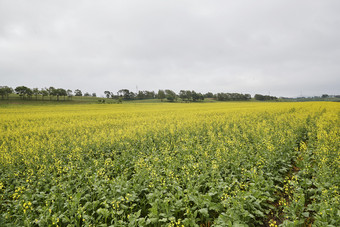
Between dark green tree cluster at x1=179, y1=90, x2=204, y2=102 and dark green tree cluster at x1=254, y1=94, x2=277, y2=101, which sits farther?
dark green tree cluster at x1=254, y1=94, x2=277, y2=101

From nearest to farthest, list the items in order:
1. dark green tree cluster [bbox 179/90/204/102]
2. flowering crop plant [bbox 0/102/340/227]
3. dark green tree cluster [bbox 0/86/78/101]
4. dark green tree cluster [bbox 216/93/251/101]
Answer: flowering crop plant [bbox 0/102/340/227], dark green tree cluster [bbox 0/86/78/101], dark green tree cluster [bbox 179/90/204/102], dark green tree cluster [bbox 216/93/251/101]

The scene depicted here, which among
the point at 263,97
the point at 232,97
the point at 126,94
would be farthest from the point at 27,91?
the point at 263,97

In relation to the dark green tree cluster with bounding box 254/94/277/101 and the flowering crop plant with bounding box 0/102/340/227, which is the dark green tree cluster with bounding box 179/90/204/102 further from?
the flowering crop plant with bounding box 0/102/340/227

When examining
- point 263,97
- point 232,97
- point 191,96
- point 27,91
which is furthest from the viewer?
point 263,97

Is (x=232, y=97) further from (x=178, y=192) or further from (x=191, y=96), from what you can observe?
(x=178, y=192)

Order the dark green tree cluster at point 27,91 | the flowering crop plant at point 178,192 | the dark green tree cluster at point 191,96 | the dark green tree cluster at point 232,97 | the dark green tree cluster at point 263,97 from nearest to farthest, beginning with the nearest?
the flowering crop plant at point 178,192, the dark green tree cluster at point 27,91, the dark green tree cluster at point 191,96, the dark green tree cluster at point 232,97, the dark green tree cluster at point 263,97

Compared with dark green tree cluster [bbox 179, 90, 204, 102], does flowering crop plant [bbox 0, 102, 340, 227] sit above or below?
below

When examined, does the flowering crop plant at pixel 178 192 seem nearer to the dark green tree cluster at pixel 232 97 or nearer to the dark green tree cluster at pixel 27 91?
the dark green tree cluster at pixel 27 91

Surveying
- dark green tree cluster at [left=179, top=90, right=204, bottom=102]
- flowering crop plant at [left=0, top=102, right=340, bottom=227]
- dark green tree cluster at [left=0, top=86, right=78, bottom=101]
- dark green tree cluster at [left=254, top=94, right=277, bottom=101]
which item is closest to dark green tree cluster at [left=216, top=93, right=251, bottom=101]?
dark green tree cluster at [left=254, top=94, right=277, bottom=101]

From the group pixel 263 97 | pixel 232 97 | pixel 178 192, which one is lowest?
pixel 178 192

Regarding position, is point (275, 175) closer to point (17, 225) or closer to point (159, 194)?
point (159, 194)

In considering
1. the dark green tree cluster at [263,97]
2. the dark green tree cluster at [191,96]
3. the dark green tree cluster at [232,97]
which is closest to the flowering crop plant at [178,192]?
the dark green tree cluster at [191,96]

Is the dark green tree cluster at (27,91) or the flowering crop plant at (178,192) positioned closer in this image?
the flowering crop plant at (178,192)

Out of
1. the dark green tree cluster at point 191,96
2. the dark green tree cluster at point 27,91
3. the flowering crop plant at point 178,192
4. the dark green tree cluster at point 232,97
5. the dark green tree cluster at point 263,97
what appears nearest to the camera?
the flowering crop plant at point 178,192
